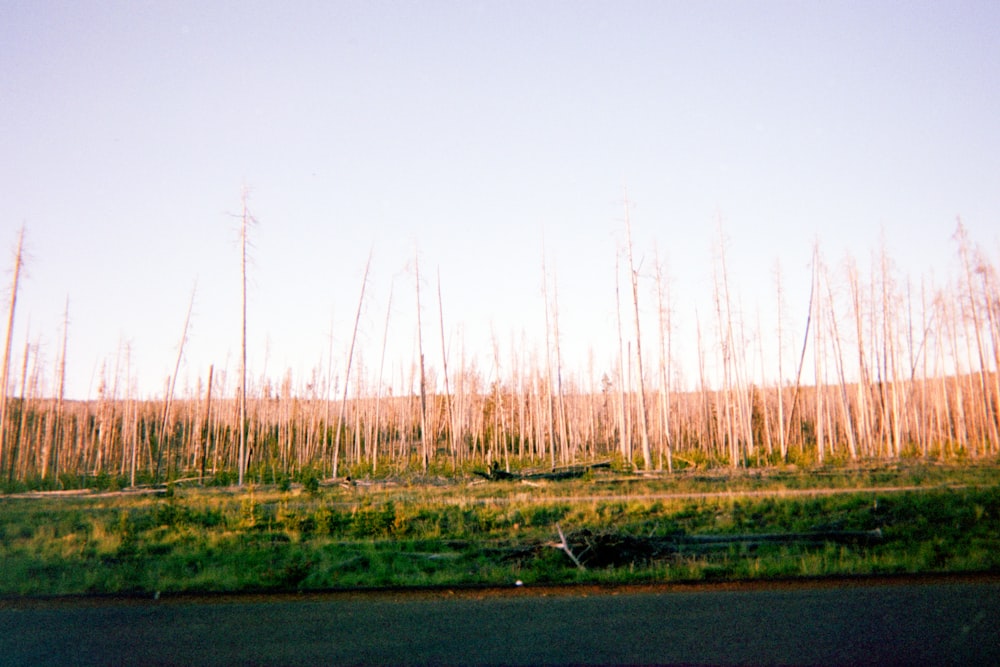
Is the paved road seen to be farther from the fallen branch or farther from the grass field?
the fallen branch

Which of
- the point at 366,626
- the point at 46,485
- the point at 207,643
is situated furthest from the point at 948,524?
the point at 46,485

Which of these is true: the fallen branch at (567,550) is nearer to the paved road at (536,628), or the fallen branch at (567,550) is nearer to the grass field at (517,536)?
the grass field at (517,536)

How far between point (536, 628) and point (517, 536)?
5481mm

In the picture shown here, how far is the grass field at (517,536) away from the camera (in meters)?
8.05

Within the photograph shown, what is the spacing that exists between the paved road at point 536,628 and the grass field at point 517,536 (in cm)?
96

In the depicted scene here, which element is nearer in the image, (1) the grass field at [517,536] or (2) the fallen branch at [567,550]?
(1) the grass field at [517,536]

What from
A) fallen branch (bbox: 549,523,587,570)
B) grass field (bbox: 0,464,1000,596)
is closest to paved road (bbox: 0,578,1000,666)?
grass field (bbox: 0,464,1000,596)

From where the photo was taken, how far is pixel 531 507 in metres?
13.1

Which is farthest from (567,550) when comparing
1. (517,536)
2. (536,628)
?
(536,628)

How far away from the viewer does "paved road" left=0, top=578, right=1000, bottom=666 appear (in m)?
4.91

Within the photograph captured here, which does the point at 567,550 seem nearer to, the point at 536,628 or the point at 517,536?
the point at 517,536

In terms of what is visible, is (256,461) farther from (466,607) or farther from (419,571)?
(466,607)

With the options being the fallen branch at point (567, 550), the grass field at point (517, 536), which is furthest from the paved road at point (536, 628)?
the fallen branch at point (567, 550)

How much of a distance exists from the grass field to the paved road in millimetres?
962
